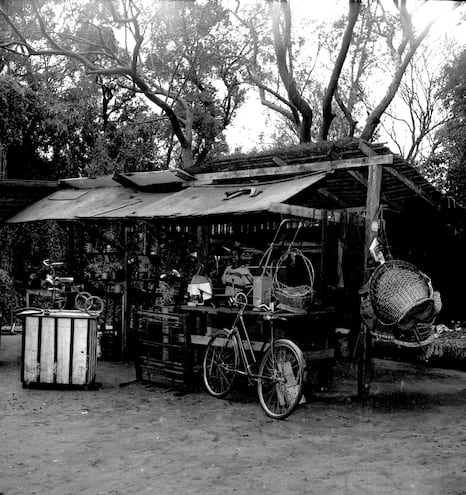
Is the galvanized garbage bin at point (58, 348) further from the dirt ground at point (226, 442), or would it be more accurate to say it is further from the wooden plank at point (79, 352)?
the dirt ground at point (226, 442)

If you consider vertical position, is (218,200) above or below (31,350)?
above

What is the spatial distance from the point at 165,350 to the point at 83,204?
331 centimetres

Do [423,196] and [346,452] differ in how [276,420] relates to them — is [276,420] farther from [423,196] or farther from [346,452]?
[423,196]

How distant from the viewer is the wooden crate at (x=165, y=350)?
864cm

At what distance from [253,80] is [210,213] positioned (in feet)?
59.2

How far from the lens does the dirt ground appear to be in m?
4.93

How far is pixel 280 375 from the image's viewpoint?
739cm

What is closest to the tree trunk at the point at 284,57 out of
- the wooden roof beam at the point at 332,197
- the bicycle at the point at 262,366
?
the wooden roof beam at the point at 332,197

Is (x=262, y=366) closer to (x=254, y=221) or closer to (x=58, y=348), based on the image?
(x=58, y=348)

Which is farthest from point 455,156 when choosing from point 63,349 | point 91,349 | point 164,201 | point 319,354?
point 63,349

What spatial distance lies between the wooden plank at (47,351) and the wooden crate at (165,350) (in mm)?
1230

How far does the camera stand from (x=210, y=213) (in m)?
8.36

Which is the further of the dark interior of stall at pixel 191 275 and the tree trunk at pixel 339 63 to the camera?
the tree trunk at pixel 339 63

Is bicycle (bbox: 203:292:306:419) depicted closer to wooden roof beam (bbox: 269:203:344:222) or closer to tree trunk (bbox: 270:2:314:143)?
wooden roof beam (bbox: 269:203:344:222)
